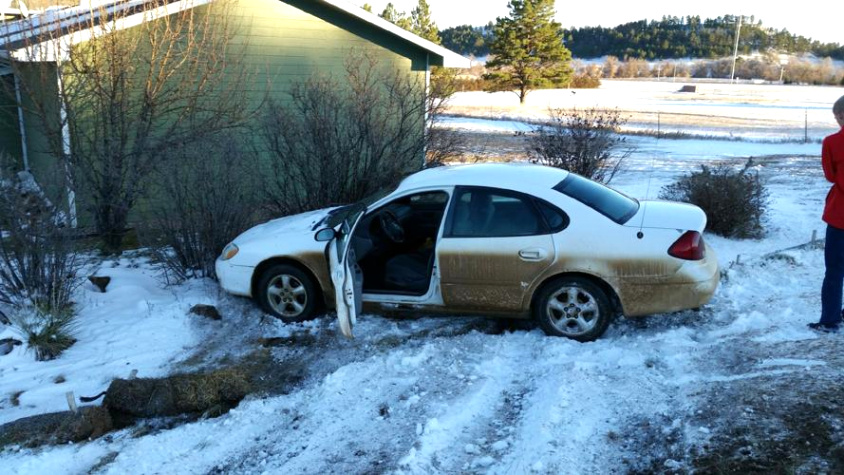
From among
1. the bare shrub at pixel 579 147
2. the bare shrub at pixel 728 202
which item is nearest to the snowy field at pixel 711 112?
the bare shrub at pixel 579 147

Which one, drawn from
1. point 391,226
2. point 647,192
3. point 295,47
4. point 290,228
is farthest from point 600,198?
point 295,47

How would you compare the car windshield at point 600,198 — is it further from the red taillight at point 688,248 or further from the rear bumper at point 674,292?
the rear bumper at point 674,292

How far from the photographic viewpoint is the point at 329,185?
28.5ft

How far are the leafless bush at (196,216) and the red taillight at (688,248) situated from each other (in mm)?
4575

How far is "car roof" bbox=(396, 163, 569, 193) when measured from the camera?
567 cm

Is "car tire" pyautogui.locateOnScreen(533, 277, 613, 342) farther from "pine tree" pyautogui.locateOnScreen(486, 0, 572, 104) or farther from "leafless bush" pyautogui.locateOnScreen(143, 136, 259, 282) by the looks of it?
"pine tree" pyautogui.locateOnScreen(486, 0, 572, 104)

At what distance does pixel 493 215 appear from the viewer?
18.4ft

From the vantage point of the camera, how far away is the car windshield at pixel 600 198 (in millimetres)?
5555

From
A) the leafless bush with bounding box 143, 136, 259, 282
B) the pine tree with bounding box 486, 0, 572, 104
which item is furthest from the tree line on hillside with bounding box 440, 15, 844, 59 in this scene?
the leafless bush with bounding box 143, 136, 259, 282

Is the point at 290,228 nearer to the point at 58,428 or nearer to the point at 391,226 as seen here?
the point at 391,226

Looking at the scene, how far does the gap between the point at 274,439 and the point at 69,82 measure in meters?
7.17

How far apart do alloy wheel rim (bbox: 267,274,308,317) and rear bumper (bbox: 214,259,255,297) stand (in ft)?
0.70

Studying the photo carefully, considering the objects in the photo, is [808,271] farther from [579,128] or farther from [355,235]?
[355,235]

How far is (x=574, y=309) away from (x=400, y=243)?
196cm
